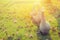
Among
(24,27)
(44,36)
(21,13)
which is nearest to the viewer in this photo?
(44,36)

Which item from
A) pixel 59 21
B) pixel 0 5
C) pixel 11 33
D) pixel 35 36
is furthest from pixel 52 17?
pixel 0 5

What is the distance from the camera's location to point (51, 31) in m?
3.56

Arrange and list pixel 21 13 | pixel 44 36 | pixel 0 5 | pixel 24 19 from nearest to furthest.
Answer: pixel 44 36 < pixel 24 19 < pixel 21 13 < pixel 0 5

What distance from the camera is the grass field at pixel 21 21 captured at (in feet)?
11.4

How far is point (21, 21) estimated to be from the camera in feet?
13.4

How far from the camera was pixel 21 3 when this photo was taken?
5.21 m

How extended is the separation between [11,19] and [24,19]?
370mm

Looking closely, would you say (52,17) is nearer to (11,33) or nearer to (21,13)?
(21,13)

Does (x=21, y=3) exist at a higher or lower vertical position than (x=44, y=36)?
higher

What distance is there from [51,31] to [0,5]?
7.56 ft

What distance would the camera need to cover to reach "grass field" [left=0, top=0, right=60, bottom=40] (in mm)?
3480

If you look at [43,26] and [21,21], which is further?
[21,21]

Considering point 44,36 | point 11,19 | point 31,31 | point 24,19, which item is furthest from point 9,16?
point 44,36

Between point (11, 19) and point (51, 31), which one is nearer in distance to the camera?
point (51, 31)
